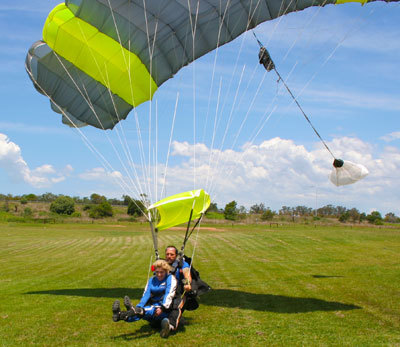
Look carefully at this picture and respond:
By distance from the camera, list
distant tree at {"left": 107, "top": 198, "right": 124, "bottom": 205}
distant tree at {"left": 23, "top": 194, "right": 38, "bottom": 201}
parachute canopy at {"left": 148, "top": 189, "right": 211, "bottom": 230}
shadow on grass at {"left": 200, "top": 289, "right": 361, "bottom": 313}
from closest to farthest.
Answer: parachute canopy at {"left": 148, "top": 189, "right": 211, "bottom": 230} → shadow on grass at {"left": 200, "top": 289, "right": 361, "bottom": 313} → distant tree at {"left": 23, "top": 194, "right": 38, "bottom": 201} → distant tree at {"left": 107, "top": 198, "right": 124, "bottom": 205}

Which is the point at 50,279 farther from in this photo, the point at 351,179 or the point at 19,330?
the point at 351,179

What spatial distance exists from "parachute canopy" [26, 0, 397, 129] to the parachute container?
3.23m

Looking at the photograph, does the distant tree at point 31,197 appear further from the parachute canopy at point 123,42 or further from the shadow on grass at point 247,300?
the shadow on grass at point 247,300

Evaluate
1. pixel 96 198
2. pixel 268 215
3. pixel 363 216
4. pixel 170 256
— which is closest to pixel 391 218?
pixel 363 216

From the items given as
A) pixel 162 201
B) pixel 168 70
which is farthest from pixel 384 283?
pixel 168 70

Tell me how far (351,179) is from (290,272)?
4.58 meters

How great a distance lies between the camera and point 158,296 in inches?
229

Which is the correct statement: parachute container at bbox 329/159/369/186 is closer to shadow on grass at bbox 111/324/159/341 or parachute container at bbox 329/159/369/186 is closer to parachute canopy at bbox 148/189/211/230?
parachute canopy at bbox 148/189/211/230

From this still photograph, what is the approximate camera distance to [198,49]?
904cm

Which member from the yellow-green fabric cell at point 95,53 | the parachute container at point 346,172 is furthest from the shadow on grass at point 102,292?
the parachute container at point 346,172

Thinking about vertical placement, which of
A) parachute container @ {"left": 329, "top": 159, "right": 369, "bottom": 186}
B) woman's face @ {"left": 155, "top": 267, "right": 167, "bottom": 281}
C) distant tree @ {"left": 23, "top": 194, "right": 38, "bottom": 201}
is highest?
distant tree @ {"left": 23, "top": 194, "right": 38, "bottom": 201}

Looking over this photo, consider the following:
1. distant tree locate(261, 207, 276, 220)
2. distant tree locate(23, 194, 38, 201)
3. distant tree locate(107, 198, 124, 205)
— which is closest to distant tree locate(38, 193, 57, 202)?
distant tree locate(23, 194, 38, 201)

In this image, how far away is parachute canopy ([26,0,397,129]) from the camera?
318 inches

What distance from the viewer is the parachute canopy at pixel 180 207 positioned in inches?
242
